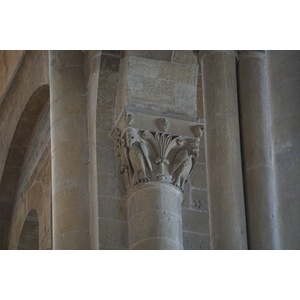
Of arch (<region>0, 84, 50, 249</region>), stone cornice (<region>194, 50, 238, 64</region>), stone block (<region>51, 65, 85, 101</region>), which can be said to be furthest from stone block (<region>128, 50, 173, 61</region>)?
Result: arch (<region>0, 84, 50, 249</region>)

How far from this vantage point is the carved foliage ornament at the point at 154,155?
1463 cm

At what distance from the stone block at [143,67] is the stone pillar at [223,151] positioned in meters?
0.95

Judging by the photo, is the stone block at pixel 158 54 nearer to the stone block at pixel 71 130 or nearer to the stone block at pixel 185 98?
the stone block at pixel 185 98

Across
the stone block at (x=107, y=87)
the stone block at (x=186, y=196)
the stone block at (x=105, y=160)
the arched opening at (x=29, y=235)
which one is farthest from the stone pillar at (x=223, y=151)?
the arched opening at (x=29, y=235)

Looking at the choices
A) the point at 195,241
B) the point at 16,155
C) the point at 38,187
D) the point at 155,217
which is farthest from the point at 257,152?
the point at 16,155

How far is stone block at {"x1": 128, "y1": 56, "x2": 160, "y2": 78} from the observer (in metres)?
15.0

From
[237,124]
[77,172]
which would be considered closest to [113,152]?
[77,172]

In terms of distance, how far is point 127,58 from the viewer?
15102 millimetres

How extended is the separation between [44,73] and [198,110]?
1.70 metres

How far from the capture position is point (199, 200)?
1559 centimetres

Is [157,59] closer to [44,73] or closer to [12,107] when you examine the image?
[44,73]

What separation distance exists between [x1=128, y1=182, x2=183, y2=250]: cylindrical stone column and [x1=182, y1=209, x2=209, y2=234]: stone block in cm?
66

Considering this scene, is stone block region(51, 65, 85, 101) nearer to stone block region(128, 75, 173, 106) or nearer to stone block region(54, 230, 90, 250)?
stone block region(128, 75, 173, 106)

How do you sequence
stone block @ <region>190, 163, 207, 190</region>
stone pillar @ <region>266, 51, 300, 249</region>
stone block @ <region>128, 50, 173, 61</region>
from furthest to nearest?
stone block @ <region>190, 163, 207, 190</region> → stone block @ <region>128, 50, 173, 61</region> → stone pillar @ <region>266, 51, 300, 249</region>
